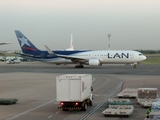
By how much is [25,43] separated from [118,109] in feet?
204

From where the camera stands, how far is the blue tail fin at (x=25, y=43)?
80.2 m

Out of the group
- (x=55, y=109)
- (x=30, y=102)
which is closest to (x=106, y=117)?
(x=55, y=109)

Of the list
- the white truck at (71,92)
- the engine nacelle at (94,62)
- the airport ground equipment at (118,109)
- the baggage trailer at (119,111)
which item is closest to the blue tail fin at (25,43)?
the engine nacelle at (94,62)

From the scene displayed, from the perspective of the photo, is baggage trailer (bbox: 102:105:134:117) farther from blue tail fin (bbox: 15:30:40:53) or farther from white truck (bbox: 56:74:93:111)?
blue tail fin (bbox: 15:30:40:53)

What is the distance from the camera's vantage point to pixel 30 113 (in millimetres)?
21219

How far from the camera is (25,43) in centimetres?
8094

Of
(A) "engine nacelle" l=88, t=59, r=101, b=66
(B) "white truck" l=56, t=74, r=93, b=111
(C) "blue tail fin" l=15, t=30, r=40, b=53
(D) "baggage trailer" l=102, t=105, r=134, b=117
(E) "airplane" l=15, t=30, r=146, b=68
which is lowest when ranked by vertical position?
(D) "baggage trailer" l=102, t=105, r=134, b=117

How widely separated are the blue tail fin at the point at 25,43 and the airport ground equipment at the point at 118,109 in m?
58.0

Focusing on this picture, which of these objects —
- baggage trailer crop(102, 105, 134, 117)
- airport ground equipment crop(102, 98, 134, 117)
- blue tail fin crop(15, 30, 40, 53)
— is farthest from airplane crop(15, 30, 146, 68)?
baggage trailer crop(102, 105, 134, 117)

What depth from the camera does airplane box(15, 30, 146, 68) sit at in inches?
2881

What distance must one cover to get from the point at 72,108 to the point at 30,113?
8.57 feet

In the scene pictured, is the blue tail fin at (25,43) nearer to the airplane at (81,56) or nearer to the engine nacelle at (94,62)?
the airplane at (81,56)

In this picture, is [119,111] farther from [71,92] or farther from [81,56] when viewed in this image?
[81,56]

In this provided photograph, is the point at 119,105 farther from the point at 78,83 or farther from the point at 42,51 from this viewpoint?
the point at 42,51
